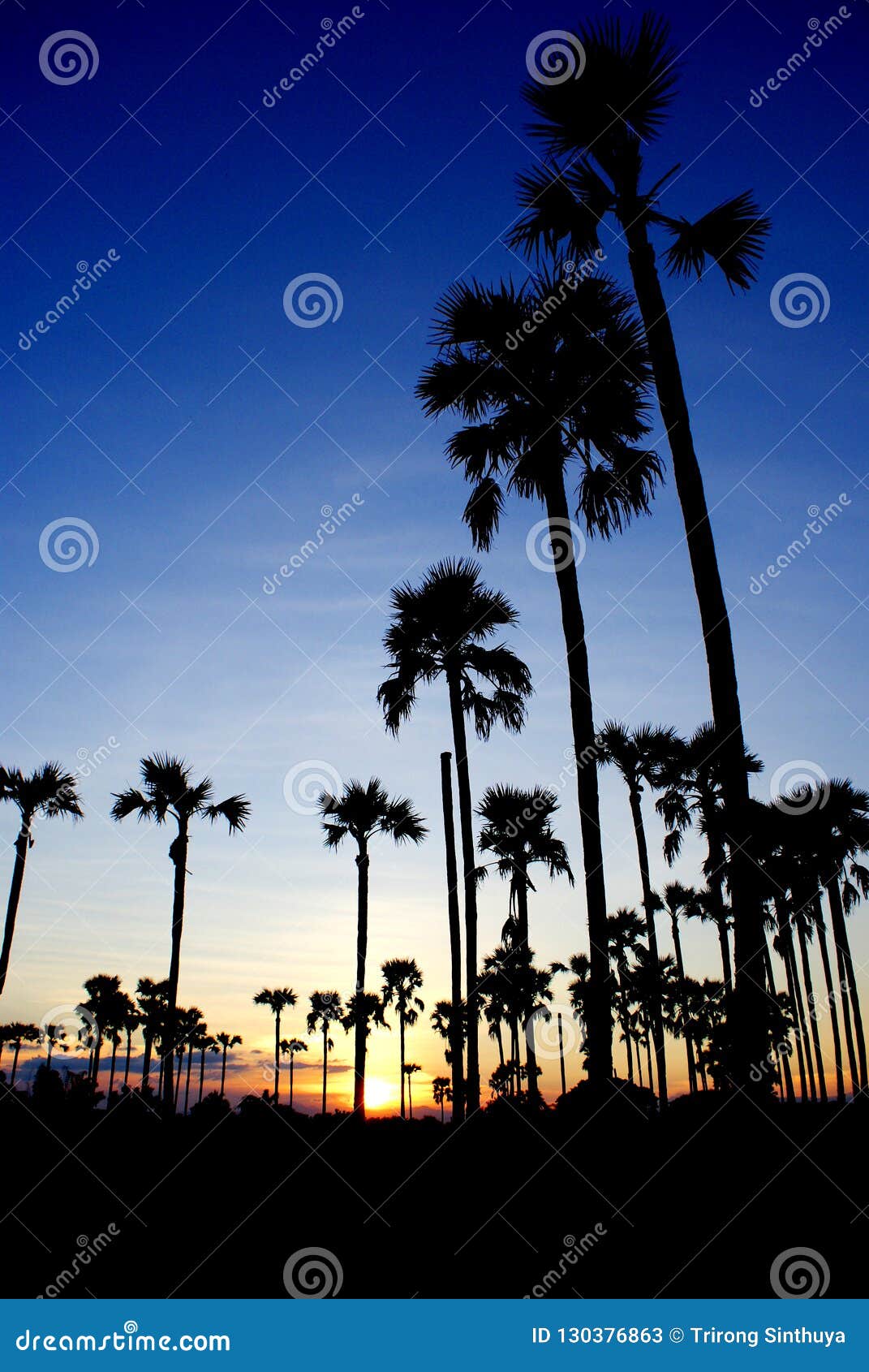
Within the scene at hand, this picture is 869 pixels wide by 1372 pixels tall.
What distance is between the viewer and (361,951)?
26516mm

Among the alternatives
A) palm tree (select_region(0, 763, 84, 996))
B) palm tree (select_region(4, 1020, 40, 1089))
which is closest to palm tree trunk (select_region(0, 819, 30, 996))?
palm tree (select_region(0, 763, 84, 996))

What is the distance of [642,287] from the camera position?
961cm

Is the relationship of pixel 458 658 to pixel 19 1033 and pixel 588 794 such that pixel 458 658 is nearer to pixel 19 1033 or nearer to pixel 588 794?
pixel 588 794

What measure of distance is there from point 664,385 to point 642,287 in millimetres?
1467
